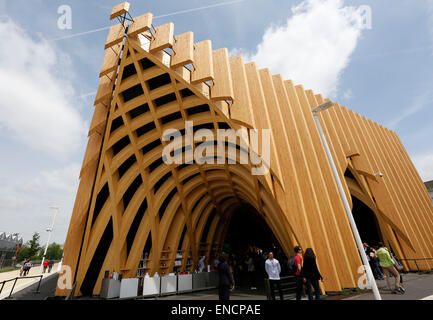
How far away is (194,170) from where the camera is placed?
15.1 meters

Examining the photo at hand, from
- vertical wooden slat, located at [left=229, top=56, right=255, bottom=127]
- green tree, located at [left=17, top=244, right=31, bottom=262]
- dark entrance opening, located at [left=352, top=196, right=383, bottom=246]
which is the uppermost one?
vertical wooden slat, located at [left=229, top=56, right=255, bottom=127]

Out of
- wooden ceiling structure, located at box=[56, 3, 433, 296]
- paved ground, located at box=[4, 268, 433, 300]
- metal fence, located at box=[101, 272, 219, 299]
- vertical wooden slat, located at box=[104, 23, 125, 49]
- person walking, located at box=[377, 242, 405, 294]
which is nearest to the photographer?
paved ground, located at box=[4, 268, 433, 300]

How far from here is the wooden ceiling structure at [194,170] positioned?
9.80m

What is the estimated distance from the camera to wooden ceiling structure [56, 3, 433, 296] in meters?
9.80

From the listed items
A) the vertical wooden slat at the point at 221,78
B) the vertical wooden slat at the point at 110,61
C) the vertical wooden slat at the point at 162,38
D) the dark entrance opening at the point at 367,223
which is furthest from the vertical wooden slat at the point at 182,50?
the dark entrance opening at the point at 367,223

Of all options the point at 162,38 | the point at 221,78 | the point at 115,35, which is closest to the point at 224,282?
the point at 221,78

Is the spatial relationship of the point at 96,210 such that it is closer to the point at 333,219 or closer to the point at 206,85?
the point at 206,85

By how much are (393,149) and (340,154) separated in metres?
13.8

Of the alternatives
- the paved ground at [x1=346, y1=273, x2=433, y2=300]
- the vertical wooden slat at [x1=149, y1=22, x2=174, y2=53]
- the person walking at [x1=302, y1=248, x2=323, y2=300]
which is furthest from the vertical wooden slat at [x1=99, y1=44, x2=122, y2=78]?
the paved ground at [x1=346, y1=273, x2=433, y2=300]

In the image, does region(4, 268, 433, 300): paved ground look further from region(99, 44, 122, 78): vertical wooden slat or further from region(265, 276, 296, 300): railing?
region(99, 44, 122, 78): vertical wooden slat

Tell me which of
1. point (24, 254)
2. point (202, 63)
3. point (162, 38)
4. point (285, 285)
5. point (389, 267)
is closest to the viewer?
point (285, 285)

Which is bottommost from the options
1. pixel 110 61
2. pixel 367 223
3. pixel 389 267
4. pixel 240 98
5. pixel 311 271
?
pixel 389 267
